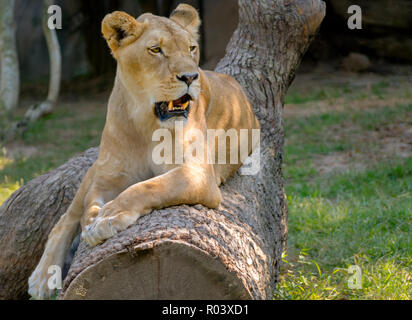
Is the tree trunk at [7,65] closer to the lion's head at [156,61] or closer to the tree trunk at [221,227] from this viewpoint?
the tree trunk at [221,227]

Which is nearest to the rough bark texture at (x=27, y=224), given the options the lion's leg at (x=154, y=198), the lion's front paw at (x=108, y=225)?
the lion's leg at (x=154, y=198)

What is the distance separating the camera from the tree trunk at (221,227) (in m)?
2.60

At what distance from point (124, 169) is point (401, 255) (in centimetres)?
242

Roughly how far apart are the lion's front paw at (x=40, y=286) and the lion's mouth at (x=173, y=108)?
1.15m

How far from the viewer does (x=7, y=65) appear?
9.17 m

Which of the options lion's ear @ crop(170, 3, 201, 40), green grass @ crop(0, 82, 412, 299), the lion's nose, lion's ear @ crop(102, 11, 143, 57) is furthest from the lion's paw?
green grass @ crop(0, 82, 412, 299)

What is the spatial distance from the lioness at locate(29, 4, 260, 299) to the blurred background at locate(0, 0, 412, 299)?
1.33 meters

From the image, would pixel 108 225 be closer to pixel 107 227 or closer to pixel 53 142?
pixel 107 227

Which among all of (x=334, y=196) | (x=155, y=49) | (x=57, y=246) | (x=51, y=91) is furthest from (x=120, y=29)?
(x=51, y=91)

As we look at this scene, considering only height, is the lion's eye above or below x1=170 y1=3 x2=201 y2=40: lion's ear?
below

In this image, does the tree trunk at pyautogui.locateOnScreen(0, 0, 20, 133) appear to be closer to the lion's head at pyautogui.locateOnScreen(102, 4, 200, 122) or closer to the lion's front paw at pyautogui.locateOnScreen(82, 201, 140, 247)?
the lion's head at pyautogui.locateOnScreen(102, 4, 200, 122)

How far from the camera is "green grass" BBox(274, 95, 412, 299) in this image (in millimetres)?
4234

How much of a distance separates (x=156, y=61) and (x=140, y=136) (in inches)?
19.2

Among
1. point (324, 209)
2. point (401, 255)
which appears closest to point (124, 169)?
point (401, 255)
